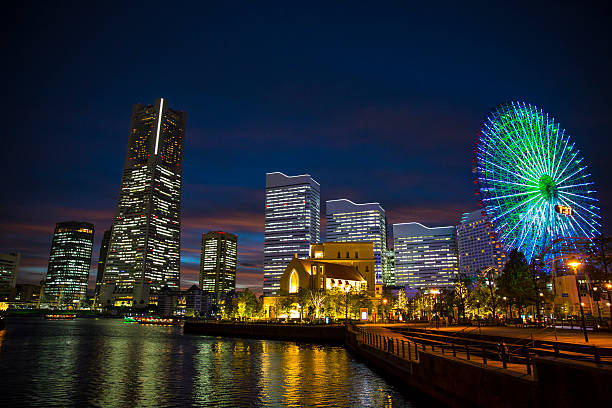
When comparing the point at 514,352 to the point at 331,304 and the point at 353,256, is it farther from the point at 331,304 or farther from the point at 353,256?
the point at 353,256

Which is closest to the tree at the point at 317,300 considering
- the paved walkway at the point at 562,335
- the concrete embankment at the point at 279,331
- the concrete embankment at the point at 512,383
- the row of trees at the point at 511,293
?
the concrete embankment at the point at 279,331

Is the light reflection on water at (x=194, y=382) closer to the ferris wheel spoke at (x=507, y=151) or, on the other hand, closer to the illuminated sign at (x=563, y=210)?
the illuminated sign at (x=563, y=210)

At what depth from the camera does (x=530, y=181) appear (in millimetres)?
72188

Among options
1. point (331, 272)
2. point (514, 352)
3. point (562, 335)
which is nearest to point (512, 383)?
point (514, 352)

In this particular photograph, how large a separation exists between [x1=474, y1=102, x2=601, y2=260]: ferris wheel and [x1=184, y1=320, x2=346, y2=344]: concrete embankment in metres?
37.8

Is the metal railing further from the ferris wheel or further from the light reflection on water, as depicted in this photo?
the ferris wheel

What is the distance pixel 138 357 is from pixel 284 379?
97.2ft

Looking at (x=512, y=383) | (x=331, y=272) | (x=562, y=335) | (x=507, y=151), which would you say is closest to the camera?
A: (x=512, y=383)

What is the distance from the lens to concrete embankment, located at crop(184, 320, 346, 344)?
83812 millimetres

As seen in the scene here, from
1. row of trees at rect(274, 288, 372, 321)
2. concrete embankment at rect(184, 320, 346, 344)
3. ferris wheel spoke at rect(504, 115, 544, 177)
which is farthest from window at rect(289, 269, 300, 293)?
ferris wheel spoke at rect(504, 115, 544, 177)

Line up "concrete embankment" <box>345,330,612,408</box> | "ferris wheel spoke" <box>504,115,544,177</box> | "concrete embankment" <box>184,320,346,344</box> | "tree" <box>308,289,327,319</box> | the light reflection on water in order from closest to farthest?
"concrete embankment" <box>345,330,612,408</box>
the light reflection on water
"ferris wheel spoke" <box>504,115,544,177</box>
"concrete embankment" <box>184,320,346,344</box>
"tree" <box>308,289,327,319</box>

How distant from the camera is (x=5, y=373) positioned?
3994 centimetres

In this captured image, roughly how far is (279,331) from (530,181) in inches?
2442

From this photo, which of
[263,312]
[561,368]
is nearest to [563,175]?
[561,368]
